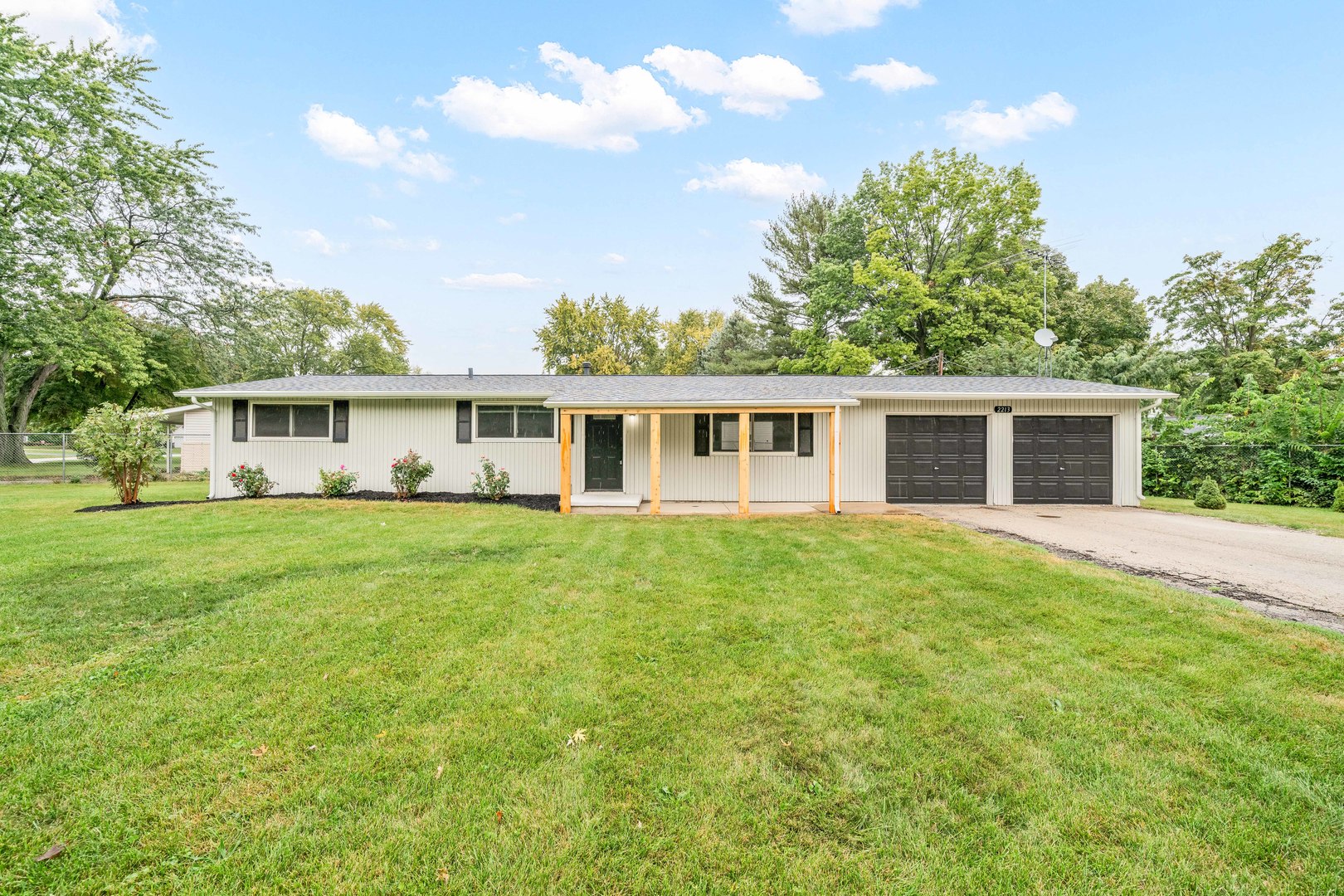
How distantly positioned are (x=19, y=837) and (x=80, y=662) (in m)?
1.97

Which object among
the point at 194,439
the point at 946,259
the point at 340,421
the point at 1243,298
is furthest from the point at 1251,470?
the point at 194,439

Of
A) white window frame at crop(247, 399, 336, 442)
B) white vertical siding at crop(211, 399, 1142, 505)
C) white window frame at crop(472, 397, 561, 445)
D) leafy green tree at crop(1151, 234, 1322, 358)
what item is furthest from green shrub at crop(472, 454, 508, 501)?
leafy green tree at crop(1151, 234, 1322, 358)

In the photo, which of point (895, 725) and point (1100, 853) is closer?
point (1100, 853)

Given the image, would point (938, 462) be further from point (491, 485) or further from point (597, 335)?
point (597, 335)

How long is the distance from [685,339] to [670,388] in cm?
2518

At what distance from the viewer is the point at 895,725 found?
2.59 m

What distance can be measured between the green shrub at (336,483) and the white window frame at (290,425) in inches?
31.5

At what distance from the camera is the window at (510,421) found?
11148 millimetres

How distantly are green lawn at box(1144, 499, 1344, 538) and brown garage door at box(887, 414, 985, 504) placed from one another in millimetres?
3459

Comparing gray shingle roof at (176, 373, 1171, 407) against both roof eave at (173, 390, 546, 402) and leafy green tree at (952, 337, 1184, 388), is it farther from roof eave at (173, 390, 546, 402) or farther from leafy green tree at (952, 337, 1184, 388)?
leafy green tree at (952, 337, 1184, 388)

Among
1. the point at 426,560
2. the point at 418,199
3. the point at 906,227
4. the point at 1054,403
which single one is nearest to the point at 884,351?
the point at 906,227

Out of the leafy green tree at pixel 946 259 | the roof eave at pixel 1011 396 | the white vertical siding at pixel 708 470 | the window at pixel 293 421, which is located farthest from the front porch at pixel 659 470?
the leafy green tree at pixel 946 259

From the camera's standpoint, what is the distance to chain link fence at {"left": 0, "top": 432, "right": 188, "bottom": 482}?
16031 mm

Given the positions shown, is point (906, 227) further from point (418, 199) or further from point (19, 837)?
point (19, 837)
